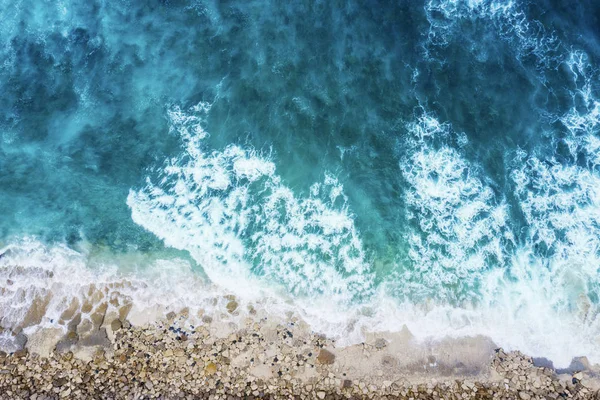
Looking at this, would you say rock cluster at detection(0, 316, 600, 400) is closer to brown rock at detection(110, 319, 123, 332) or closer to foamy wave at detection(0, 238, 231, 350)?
brown rock at detection(110, 319, 123, 332)

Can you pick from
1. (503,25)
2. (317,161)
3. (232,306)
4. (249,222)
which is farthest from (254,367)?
(503,25)

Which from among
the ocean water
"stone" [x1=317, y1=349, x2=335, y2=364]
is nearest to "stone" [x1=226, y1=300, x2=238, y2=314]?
the ocean water

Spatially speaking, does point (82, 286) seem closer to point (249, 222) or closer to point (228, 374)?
point (228, 374)

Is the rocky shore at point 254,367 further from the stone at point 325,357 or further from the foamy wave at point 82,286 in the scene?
the foamy wave at point 82,286

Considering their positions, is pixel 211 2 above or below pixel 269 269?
above

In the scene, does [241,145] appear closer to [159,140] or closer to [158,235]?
[159,140]

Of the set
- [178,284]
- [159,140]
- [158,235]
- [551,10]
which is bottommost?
[178,284]

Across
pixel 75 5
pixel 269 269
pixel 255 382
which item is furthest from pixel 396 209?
pixel 75 5
